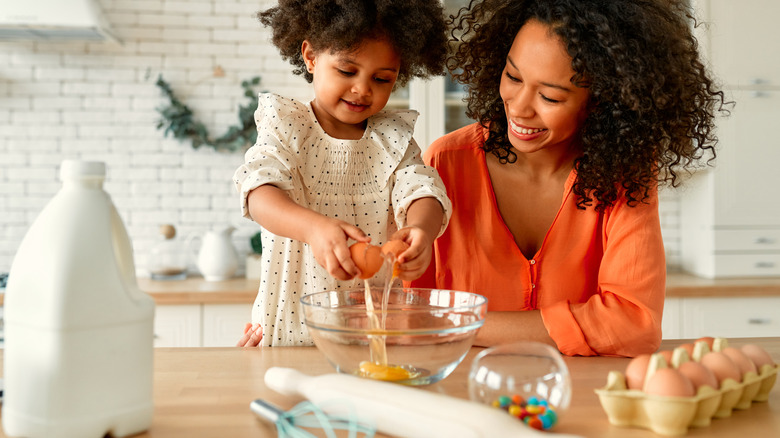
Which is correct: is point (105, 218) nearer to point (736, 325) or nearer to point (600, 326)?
point (600, 326)

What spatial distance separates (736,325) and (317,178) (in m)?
2.21

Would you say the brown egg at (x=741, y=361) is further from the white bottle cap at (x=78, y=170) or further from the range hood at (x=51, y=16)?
the range hood at (x=51, y=16)

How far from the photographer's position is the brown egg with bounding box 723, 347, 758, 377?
0.77m

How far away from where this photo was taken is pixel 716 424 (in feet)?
2.40

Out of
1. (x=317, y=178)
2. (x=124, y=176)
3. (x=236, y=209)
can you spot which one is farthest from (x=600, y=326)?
(x=124, y=176)

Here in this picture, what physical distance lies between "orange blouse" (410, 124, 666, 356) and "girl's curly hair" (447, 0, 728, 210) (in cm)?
5

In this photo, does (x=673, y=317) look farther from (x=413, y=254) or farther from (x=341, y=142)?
(x=413, y=254)

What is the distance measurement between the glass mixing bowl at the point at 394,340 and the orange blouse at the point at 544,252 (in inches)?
18.1

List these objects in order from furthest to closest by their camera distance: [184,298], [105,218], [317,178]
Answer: [184,298] → [317,178] → [105,218]

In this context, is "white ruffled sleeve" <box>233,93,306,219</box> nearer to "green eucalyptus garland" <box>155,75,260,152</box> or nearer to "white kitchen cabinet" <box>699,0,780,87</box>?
"green eucalyptus garland" <box>155,75,260,152</box>

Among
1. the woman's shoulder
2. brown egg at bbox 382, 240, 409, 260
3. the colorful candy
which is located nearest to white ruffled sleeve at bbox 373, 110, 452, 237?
the woman's shoulder

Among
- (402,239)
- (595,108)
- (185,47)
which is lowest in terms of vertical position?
(402,239)

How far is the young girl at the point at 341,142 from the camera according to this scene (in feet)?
4.16

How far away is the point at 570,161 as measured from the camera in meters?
1.55
